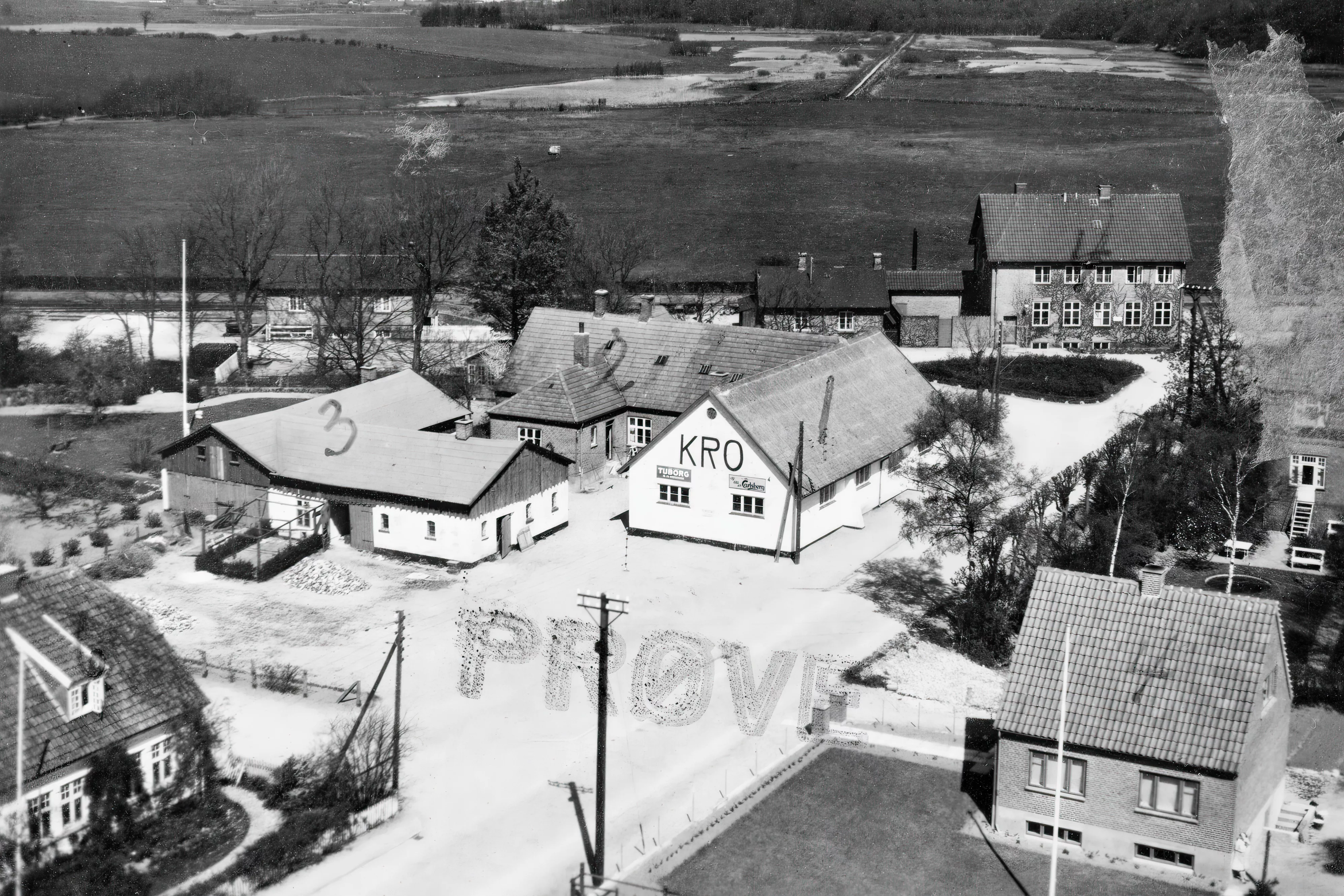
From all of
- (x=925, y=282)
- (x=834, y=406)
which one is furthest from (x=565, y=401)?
(x=925, y=282)

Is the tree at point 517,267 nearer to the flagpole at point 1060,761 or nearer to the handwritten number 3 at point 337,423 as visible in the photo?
the handwritten number 3 at point 337,423

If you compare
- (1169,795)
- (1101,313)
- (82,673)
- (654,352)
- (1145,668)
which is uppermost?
(1101,313)

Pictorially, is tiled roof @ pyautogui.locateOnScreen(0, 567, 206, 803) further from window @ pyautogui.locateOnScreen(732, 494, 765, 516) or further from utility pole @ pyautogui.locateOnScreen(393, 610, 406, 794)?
window @ pyautogui.locateOnScreen(732, 494, 765, 516)

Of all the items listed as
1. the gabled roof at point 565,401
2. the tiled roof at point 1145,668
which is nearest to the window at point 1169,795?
the tiled roof at point 1145,668

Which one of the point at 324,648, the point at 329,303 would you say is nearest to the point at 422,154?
the point at 329,303

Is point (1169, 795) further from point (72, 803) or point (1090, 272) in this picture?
point (1090, 272)
